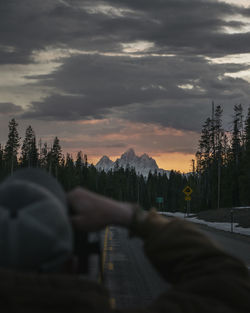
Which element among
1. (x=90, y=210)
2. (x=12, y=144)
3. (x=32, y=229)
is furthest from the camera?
(x=12, y=144)

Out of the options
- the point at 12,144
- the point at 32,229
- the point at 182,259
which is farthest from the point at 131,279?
the point at 12,144

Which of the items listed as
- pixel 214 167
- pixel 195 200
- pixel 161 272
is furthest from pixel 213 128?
pixel 161 272

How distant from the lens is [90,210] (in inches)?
53.0

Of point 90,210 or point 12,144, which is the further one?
point 12,144

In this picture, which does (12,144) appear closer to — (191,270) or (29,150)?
(29,150)

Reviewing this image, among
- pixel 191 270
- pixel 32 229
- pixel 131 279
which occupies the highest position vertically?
pixel 32 229

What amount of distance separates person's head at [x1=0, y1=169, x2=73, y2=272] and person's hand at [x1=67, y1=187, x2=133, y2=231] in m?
0.07

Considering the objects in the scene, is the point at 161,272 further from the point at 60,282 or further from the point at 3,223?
the point at 3,223

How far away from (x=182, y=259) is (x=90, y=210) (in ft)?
0.91

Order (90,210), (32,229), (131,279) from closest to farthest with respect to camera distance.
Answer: (32,229)
(90,210)
(131,279)

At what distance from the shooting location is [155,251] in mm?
1394

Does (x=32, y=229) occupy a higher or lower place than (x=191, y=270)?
higher

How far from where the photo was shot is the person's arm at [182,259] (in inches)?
51.1

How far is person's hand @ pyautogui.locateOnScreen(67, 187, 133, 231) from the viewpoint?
1344 mm
